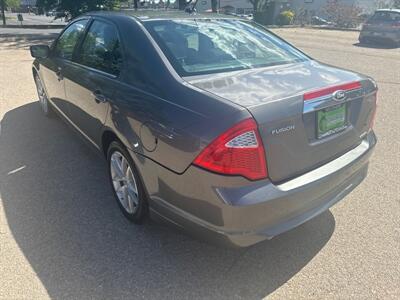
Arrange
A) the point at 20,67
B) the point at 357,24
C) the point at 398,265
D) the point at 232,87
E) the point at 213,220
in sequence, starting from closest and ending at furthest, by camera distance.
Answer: the point at 213,220, the point at 232,87, the point at 398,265, the point at 20,67, the point at 357,24

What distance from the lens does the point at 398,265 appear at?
8.23 feet

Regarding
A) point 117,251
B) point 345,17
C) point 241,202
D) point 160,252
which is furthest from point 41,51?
point 345,17

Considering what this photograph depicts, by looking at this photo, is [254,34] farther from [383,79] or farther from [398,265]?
[383,79]

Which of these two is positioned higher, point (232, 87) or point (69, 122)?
point (232, 87)

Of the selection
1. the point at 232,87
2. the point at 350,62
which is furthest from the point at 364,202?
the point at 350,62

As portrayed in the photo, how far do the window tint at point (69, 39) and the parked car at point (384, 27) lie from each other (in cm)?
1562

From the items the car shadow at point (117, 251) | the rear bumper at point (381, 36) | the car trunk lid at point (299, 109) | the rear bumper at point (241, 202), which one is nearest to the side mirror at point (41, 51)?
the car shadow at point (117, 251)

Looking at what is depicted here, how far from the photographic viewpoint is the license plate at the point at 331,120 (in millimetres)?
2301

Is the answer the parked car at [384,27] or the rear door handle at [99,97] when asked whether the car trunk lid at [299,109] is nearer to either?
the rear door handle at [99,97]

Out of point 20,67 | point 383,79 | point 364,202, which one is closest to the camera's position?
point 364,202

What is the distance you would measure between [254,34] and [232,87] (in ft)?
4.18

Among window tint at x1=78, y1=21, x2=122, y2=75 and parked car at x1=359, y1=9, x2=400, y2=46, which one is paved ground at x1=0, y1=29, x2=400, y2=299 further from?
parked car at x1=359, y1=9, x2=400, y2=46

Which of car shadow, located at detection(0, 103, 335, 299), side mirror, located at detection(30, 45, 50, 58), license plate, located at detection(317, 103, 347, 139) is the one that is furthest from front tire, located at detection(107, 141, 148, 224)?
side mirror, located at detection(30, 45, 50, 58)

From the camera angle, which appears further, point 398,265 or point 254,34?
point 254,34
